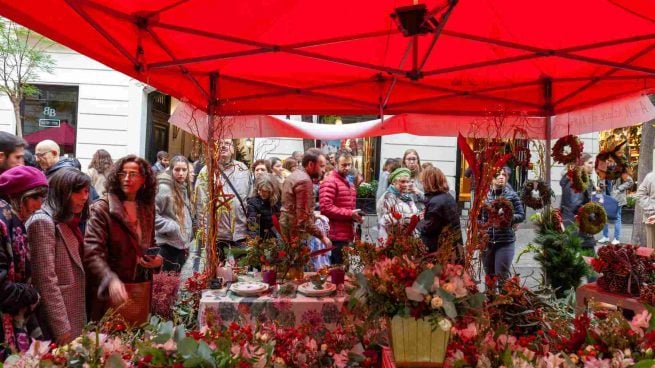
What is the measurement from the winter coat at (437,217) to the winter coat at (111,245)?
2853 mm

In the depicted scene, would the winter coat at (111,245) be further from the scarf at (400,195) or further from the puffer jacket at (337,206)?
the scarf at (400,195)

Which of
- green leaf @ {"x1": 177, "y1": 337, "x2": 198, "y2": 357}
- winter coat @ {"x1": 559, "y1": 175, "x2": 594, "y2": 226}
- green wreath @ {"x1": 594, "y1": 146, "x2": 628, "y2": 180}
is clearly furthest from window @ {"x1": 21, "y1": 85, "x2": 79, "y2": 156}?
green leaf @ {"x1": 177, "y1": 337, "x2": 198, "y2": 357}

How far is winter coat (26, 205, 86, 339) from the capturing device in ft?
9.28

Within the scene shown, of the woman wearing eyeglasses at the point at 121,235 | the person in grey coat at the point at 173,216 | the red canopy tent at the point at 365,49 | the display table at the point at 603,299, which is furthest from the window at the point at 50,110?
the display table at the point at 603,299

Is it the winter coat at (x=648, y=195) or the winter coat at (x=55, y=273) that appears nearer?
the winter coat at (x=55, y=273)

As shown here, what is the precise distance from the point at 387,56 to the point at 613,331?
10.2 ft

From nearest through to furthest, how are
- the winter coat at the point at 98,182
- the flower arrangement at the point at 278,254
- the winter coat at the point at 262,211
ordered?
the flower arrangement at the point at 278,254, the winter coat at the point at 262,211, the winter coat at the point at 98,182

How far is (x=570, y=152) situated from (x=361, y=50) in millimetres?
2734

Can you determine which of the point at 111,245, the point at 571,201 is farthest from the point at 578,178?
the point at 111,245

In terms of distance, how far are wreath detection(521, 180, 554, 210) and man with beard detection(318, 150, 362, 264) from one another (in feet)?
5.81

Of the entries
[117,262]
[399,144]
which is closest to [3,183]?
[117,262]

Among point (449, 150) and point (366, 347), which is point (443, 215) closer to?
point (366, 347)

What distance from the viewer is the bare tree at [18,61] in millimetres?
11664

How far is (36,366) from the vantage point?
1.74 meters
